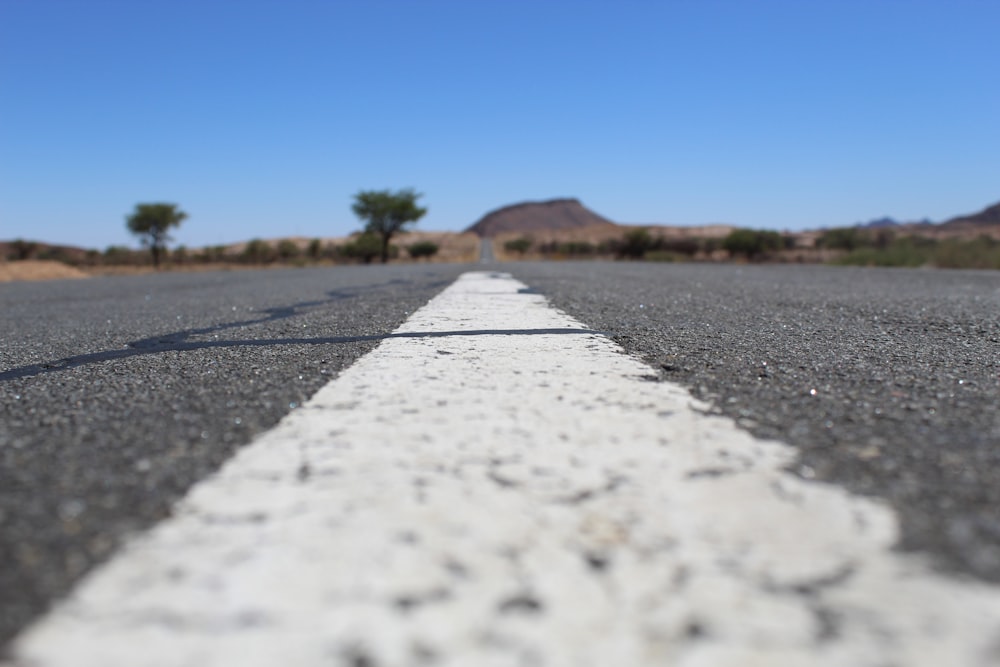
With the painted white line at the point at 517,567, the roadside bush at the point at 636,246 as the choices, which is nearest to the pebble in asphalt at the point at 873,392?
the painted white line at the point at 517,567

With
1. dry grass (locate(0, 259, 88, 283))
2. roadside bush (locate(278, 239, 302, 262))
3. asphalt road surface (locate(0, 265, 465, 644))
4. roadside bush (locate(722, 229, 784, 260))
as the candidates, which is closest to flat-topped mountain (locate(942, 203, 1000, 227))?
roadside bush (locate(722, 229, 784, 260))

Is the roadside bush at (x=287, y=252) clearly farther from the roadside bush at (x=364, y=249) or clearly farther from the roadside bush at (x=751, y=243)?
the roadside bush at (x=751, y=243)

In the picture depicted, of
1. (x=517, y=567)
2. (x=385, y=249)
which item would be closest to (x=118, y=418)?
(x=517, y=567)

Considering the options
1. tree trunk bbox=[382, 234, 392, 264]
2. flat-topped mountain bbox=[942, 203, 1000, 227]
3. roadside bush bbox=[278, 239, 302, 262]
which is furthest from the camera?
flat-topped mountain bbox=[942, 203, 1000, 227]

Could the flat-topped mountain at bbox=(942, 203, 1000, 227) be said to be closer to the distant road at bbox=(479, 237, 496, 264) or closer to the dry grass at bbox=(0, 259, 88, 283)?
the distant road at bbox=(479, 237, 496, 264)

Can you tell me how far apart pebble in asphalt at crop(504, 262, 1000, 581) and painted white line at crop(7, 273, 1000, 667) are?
0.10 meters

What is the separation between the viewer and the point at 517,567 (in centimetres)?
97

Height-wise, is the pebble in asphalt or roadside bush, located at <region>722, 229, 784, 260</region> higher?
Result: roadside bush, located at <region>722, 229, 784, 260</region>

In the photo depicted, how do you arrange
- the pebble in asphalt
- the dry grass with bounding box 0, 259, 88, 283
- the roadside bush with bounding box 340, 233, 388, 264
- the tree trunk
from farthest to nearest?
1. the tree trunk
2. the roadside bush with bounding box 340, 233, 388, 264
3. the dry grass with bounding box 0, 259, 88, 283
4. the pebble in asphalt

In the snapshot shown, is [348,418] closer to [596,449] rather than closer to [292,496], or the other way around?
[292,496]

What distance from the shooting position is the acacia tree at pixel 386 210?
55812 mm

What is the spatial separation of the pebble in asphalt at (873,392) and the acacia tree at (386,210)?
53.1 meters

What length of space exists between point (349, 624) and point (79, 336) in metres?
4.01

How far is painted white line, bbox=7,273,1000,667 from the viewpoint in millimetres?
802
